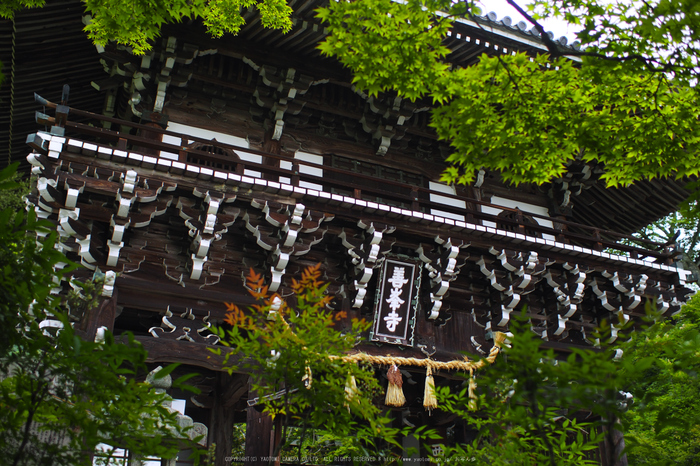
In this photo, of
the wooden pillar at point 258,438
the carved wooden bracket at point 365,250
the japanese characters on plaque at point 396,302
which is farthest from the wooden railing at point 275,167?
the wooden pillar at point 258,438

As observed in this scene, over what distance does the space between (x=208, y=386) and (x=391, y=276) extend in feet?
13.7

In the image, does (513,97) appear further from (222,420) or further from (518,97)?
(222,420)

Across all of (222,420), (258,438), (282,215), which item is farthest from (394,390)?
(222,420)

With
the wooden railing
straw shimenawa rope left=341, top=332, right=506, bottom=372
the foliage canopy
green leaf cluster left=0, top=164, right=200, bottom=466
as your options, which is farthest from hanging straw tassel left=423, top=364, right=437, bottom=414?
green leaf cluster left=0, top=164, right=200, bottom=466

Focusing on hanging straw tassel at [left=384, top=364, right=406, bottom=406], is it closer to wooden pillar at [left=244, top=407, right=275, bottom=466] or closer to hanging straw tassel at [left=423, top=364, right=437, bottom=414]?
hanging straw tassel at [left=423, top=364, right=437, bottom=414]

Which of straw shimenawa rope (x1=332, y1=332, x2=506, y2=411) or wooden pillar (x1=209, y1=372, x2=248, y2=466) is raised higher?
straw shimenawa rope (x1=332, y1=332, x2=506, y2=411)

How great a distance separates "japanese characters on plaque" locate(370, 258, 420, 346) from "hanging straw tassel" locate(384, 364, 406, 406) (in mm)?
489

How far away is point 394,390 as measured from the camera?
28.2ft

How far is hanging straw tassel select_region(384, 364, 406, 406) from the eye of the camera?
8.55m

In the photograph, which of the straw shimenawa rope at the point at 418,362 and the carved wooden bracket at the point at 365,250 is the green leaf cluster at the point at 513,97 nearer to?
the carved wooden bracket at the point at 365,250

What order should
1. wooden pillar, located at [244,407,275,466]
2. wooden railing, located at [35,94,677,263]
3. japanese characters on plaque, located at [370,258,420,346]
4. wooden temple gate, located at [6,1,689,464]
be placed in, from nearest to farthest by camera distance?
wooden temple gate, located at [6,1,689,464] < wooden railing, located at [35,94,677,263] < wooden pillar, located at [244,407,275,466] < japanese characters on plaque, located at [370,258,420,346]

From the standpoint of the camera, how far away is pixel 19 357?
9.52ft

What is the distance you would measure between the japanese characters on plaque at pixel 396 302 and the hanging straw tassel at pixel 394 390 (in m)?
0.49

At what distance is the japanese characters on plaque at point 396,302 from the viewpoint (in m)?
8.98
